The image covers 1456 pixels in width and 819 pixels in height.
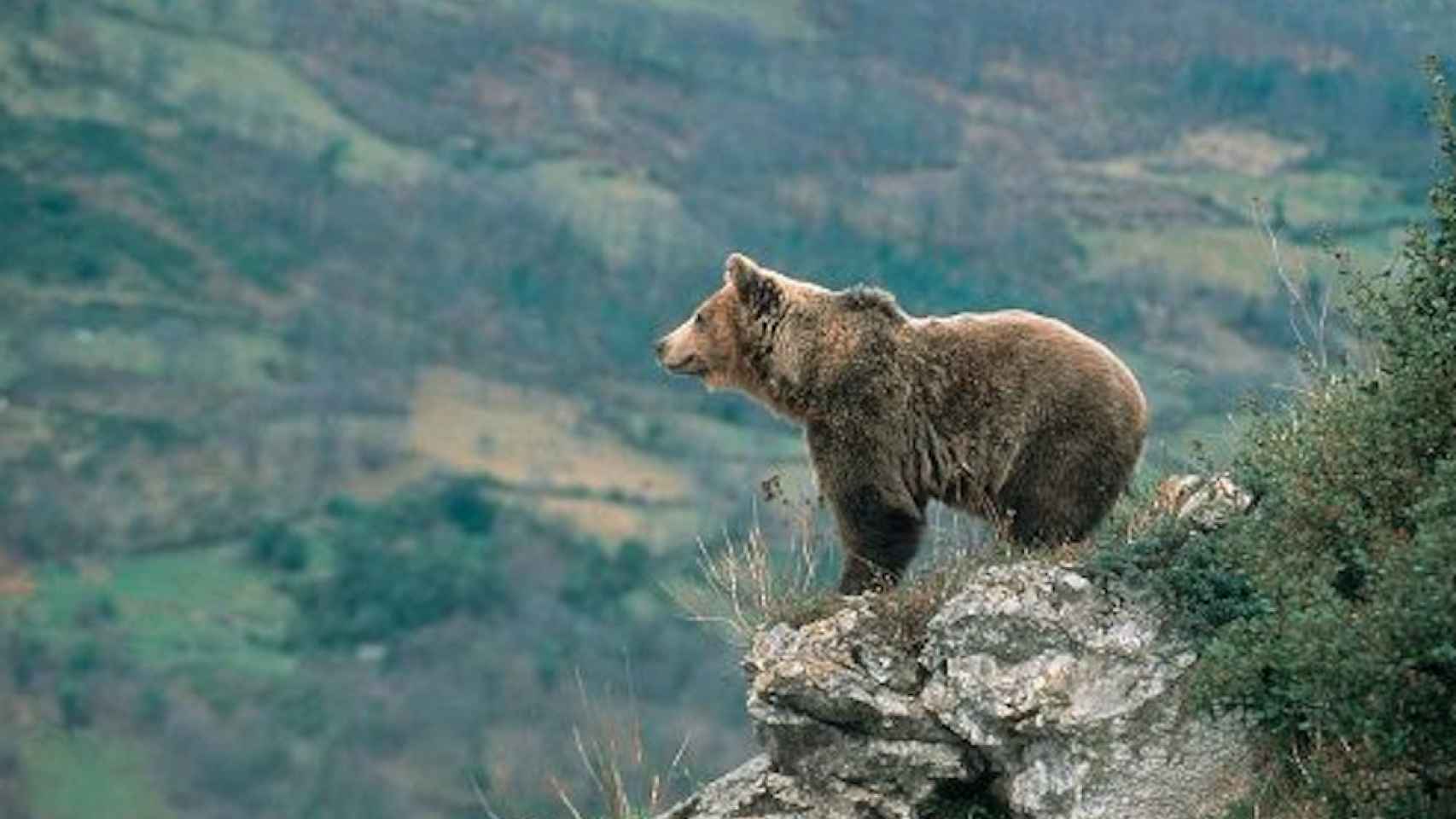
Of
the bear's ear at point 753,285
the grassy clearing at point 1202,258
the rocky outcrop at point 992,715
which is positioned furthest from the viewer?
the grassy clearing at point 1202,258

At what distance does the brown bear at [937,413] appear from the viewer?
1497cm

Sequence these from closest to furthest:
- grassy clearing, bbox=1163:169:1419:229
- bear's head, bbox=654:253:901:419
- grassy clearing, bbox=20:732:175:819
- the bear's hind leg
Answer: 1. the bear's hind leg
2. bear's head, bbox=654:253:901:419
3. grassy clearing, bbox=20:732:175:819
4. grassy clearing, bbox=1163:169:1419:229

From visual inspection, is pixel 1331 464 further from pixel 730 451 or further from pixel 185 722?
pixel 730 451

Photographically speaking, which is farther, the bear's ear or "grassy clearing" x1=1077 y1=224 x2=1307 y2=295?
"grassy clearing" x1=1077 y1=224 x2=1307 y2=295

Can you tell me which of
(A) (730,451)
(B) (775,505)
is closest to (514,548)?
(A) (730,451)

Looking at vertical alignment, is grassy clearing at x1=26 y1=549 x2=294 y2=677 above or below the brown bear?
below

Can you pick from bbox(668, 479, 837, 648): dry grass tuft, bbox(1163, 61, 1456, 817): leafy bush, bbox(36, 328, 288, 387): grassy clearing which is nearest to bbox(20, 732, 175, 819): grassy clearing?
bbox(36, 328, 288, 387): grassy clearing

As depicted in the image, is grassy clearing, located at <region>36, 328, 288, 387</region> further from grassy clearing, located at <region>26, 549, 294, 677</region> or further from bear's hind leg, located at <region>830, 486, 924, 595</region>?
bear's hind leg, located at <region>830, 486, 924, 595</region>

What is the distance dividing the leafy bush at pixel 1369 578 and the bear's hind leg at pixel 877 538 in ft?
6.70

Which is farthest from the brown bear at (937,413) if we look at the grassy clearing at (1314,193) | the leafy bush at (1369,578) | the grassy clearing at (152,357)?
the grassy clearing at (152,357)

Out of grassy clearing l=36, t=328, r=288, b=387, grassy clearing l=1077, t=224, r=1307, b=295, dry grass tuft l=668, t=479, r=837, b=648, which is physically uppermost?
dry grass tuft l=668, t=479, r=837, b=648

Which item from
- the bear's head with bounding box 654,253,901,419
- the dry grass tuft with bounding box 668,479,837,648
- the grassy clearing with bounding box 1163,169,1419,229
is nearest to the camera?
the dry grass tuft with bounding box 668,479,837,648

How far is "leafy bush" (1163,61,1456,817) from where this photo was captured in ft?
39.2

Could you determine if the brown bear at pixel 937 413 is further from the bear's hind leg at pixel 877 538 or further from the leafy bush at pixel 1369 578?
the leafy bush at pixel 1369 578
